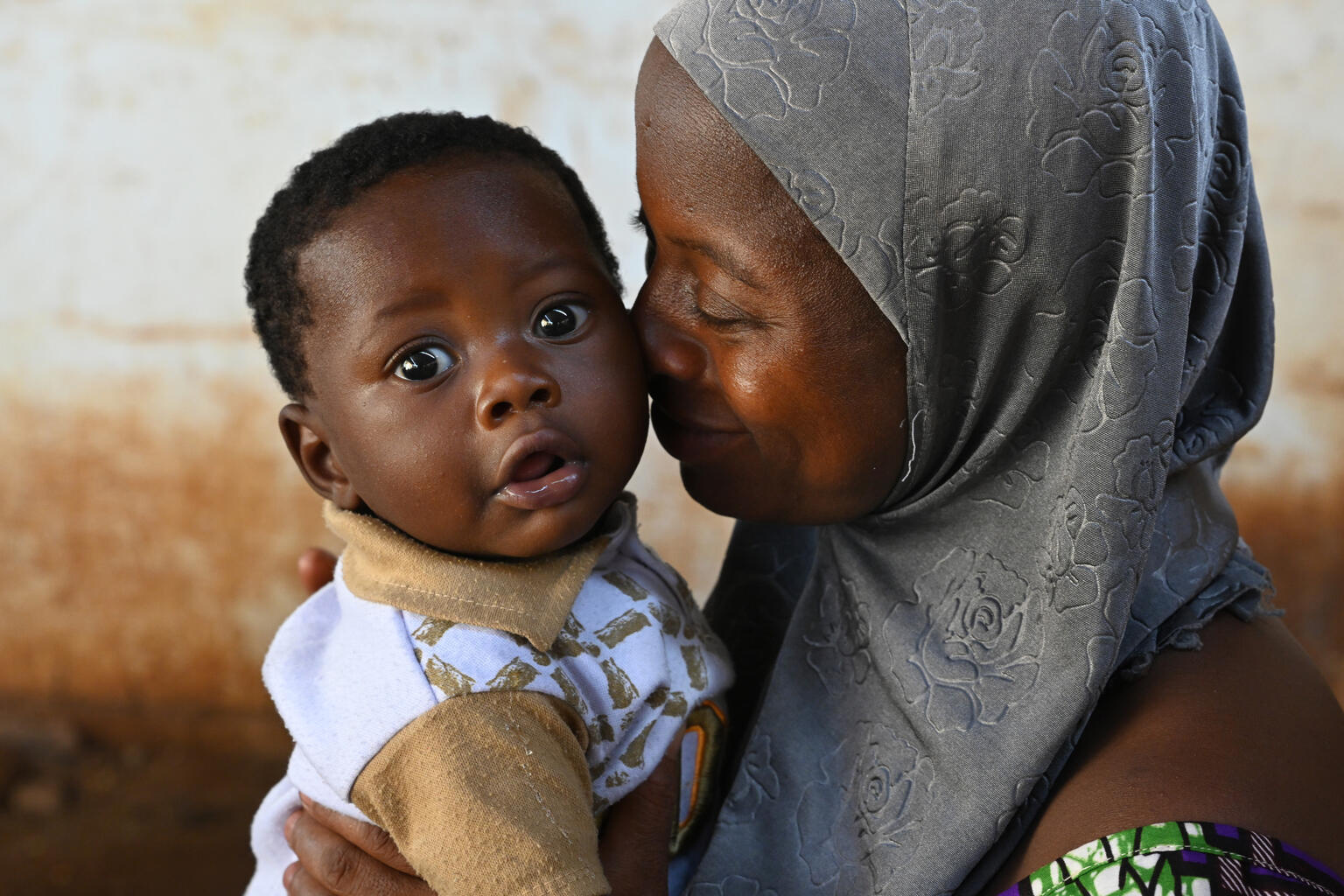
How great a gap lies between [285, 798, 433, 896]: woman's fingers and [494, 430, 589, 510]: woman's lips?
458 mm

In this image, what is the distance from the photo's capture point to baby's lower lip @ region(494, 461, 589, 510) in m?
1.44

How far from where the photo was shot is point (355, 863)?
1501 millimetres

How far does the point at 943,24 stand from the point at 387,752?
101cm

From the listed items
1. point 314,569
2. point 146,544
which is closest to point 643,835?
point 314,569

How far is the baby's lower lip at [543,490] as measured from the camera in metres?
1.44

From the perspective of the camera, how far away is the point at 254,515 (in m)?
4.34

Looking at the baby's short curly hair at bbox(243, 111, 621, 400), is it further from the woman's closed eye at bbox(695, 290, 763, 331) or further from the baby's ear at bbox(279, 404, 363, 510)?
the woman's closed eye at bbox(695, 290, 763, 331)

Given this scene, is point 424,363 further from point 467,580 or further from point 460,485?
point 467,580

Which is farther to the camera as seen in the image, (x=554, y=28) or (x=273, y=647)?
(x=554, y=28)

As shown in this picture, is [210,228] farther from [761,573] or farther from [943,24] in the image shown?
[943,24]

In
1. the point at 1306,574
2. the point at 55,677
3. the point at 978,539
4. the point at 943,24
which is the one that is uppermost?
the point at 943,24

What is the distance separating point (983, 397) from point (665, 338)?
406 millimetres

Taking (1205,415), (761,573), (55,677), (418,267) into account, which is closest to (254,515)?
(55,677)

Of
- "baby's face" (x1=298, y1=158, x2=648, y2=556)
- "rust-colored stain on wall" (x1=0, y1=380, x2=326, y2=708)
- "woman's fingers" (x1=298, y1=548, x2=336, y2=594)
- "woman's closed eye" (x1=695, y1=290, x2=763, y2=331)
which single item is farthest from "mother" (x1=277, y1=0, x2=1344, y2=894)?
"rust-colored stain on wall" (x1=0, y1=380, x2=326, y2=708)
